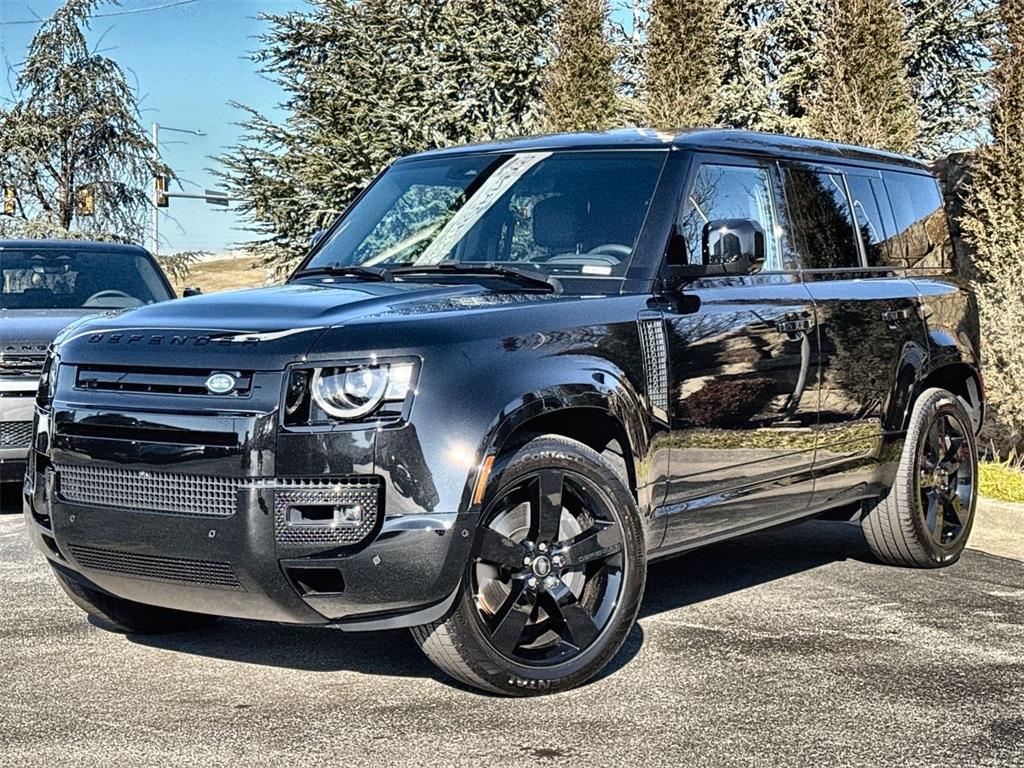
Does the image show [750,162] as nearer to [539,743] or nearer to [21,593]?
[539,743]

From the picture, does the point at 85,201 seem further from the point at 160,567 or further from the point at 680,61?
the point at 160,567

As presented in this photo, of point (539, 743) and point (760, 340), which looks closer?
point (539, 743)

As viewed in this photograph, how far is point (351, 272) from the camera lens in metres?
5.79

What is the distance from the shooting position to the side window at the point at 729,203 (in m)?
5.59

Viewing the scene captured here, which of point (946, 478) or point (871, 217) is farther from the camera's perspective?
point (946, 478)

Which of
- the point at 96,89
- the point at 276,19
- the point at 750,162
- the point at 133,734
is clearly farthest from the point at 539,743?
the point at 276,19

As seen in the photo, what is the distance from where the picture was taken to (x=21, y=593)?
253 inches

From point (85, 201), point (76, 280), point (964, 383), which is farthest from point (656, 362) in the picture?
point (85, 201)

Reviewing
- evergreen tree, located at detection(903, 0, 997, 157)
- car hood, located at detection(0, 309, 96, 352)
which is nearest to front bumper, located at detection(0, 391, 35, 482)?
car hood, located at detection(0, 309, 96, 352)

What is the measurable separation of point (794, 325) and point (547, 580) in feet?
5.80

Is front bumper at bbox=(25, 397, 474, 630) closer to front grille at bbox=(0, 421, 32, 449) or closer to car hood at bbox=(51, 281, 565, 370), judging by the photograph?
car hood at bbox=(51, 281, 565, 370)

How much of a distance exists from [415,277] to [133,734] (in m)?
2.02

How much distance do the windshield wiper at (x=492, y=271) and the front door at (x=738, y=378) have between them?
0.46 m

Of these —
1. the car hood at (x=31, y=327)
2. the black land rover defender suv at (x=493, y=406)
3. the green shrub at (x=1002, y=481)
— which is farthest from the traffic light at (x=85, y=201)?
the black land rover defender suv at (x=493, y=406)
